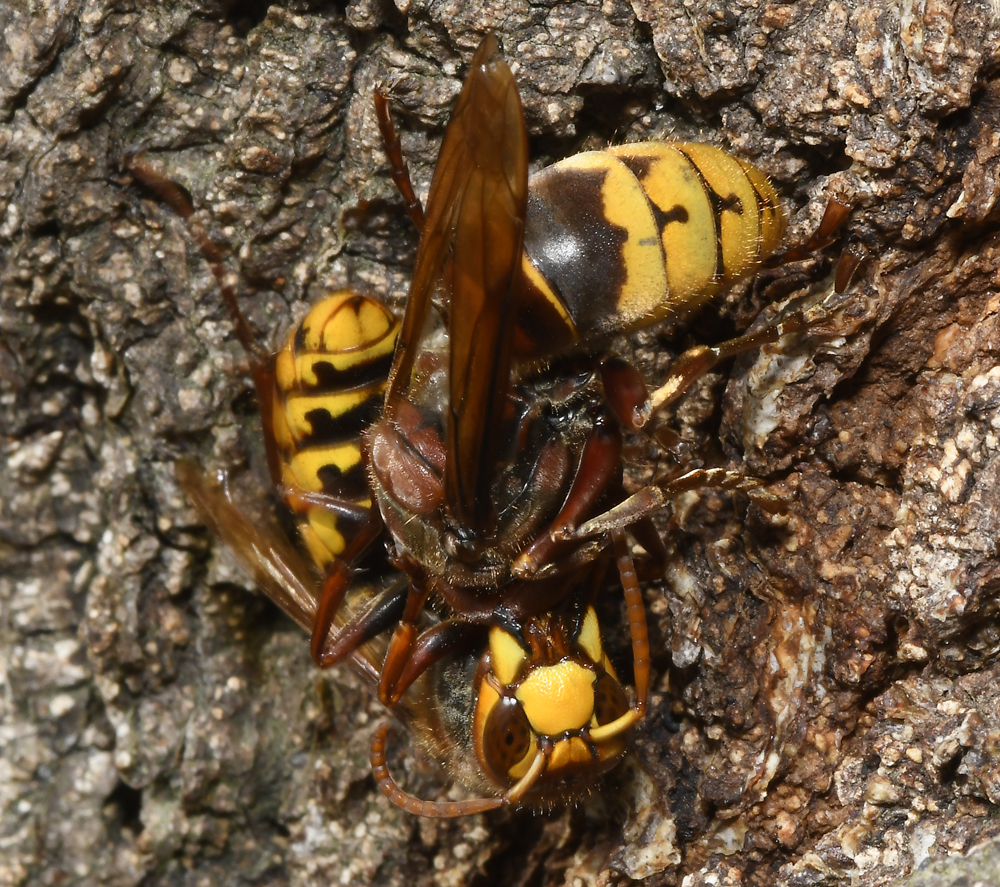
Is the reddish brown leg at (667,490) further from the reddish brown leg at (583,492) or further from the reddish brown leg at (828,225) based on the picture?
the reddish brown leg at (828,225)

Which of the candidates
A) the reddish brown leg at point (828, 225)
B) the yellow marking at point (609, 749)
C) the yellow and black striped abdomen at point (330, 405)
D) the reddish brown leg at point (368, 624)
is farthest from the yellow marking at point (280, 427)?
the reddish brown leg at point (828, 225)

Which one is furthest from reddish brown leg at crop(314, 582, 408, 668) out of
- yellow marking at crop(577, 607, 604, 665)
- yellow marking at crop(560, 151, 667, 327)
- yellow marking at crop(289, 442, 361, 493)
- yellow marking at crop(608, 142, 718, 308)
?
yellow marking at crop(608, 142, 718, 308)

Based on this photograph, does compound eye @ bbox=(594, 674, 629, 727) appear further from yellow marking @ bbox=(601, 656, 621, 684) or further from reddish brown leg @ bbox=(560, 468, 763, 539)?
reddish brown leg @ bbox=(560, 468, 763, 539)

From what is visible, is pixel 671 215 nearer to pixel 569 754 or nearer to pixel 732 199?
pixel 732 199

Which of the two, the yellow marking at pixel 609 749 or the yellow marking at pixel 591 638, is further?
the yellow marking at pixel 591 638

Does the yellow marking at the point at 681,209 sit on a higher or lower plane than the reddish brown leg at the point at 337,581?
higher

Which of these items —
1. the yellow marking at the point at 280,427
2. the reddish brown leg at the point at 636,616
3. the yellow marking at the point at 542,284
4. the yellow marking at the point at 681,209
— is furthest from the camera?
the yellow marking at the point at 280,427

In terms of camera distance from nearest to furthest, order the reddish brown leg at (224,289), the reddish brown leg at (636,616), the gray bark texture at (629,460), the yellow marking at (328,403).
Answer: the gray bark texture at (629,460) < the reddish brown leg at (636,616) < the reddish brown leg at (224,289) < the yellow marking at (328,403)
